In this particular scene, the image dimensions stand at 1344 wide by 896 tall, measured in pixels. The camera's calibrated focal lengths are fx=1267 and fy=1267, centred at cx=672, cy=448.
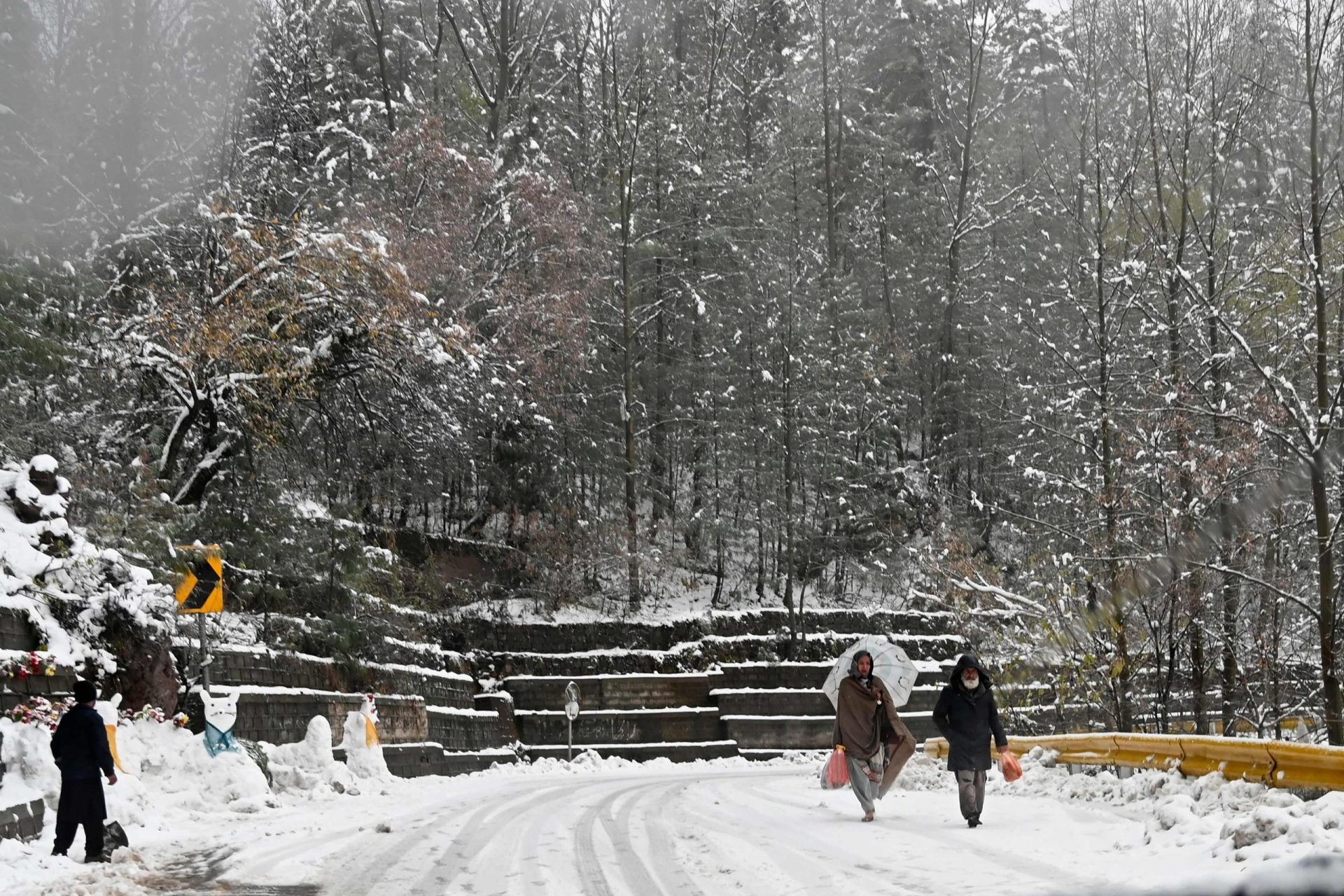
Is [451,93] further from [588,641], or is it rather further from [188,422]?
[188,422]

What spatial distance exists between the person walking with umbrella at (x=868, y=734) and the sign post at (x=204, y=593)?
24.0 feet

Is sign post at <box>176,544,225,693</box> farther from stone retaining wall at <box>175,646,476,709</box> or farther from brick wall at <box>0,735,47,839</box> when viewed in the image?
brick wall at <box>0,735,47,839</box>

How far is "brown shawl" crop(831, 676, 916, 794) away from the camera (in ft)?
40.5

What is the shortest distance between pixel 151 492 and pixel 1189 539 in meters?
14.2

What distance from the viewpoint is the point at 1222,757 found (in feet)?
32.4

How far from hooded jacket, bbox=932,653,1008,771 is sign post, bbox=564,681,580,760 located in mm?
16219

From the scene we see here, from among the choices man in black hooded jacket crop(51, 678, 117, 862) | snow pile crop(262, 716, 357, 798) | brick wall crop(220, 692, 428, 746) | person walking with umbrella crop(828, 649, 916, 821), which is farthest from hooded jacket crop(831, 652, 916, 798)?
brick wall crop(220, 692, 428, 746)

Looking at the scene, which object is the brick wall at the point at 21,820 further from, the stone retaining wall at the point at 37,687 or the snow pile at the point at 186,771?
the snow pile at the point at 186,771

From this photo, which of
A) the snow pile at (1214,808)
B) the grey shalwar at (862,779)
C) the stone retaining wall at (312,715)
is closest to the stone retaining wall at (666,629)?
the stone retaining wall at (312,715)

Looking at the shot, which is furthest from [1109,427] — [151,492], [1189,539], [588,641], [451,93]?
[451,93]

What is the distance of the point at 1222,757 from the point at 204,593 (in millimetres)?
10922

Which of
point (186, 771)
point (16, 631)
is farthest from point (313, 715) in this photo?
point (16, 631)

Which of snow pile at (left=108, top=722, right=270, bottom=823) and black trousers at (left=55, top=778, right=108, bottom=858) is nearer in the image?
black trousers at (left=55, top=778, right=108, bottom=858)

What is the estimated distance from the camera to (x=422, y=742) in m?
21.8
